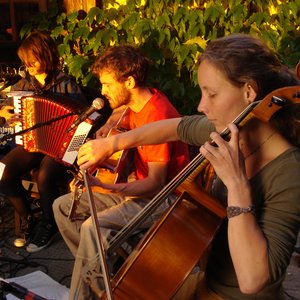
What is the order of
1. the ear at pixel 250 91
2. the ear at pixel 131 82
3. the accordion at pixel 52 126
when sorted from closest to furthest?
1. the ear at pixel 250 91
2. the ear at pixel 131 82
3. the accordion at pixel 52 126

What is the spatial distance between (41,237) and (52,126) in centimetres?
81

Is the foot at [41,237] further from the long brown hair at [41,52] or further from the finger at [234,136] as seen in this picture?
the finger at [234,136]

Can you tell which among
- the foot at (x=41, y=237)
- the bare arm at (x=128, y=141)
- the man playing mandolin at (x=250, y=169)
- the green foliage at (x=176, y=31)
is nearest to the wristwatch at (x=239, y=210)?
the man playing mandolin at (x=250, y=169)

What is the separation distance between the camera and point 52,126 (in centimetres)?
298

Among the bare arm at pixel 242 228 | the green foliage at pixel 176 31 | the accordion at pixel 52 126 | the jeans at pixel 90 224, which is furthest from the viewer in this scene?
the green foliage at pixel 176 31

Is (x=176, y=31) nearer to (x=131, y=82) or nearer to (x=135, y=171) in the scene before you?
(x=131, y=82)

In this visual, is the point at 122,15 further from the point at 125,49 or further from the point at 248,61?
the point at 248,61

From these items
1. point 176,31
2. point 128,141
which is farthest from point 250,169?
point 176,31

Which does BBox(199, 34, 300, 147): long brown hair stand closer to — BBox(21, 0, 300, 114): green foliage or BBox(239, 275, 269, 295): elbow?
BBox(239, 275, 269, 295): elbow

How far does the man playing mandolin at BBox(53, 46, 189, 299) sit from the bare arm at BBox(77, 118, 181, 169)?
13.5 inches

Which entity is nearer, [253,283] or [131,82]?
[253,283]

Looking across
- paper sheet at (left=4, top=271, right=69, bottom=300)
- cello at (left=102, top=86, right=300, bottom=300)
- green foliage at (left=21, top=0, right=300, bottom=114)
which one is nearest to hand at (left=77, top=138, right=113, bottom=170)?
cello at (left=102, top=86, right=300, bottom=300)

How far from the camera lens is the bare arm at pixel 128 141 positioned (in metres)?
1.80

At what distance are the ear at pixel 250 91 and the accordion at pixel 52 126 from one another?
154cm
